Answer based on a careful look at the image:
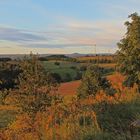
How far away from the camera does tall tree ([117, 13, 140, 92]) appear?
23484 millimetres

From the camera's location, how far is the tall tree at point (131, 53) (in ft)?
77.0

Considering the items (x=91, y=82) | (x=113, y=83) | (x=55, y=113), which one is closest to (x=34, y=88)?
(x=55, y=113)

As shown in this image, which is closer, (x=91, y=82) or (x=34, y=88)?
(x=34, y=88)

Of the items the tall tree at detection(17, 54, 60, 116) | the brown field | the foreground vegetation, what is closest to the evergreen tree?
the brown field

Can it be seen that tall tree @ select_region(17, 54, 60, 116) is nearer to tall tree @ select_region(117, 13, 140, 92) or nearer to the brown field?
the brown field

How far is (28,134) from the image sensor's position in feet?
36.2

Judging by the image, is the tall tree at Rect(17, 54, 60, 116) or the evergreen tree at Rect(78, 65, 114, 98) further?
the evergreen tree at Rect(78, 65, 114, 98)

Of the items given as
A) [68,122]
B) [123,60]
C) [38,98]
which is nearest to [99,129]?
[68,122]

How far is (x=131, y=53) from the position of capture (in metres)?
23.5

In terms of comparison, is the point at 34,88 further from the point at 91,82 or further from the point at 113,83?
the point at 91,82

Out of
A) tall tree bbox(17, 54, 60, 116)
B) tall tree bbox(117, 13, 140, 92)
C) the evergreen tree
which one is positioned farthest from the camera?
the evergreen tree

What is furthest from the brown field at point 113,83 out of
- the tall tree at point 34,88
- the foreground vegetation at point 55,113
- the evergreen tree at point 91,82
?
the foreground vegetation at point 55,113

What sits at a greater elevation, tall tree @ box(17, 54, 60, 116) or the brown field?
tall tree @ box(17, 54, 60, 116)

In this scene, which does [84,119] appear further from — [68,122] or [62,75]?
[62,75]
